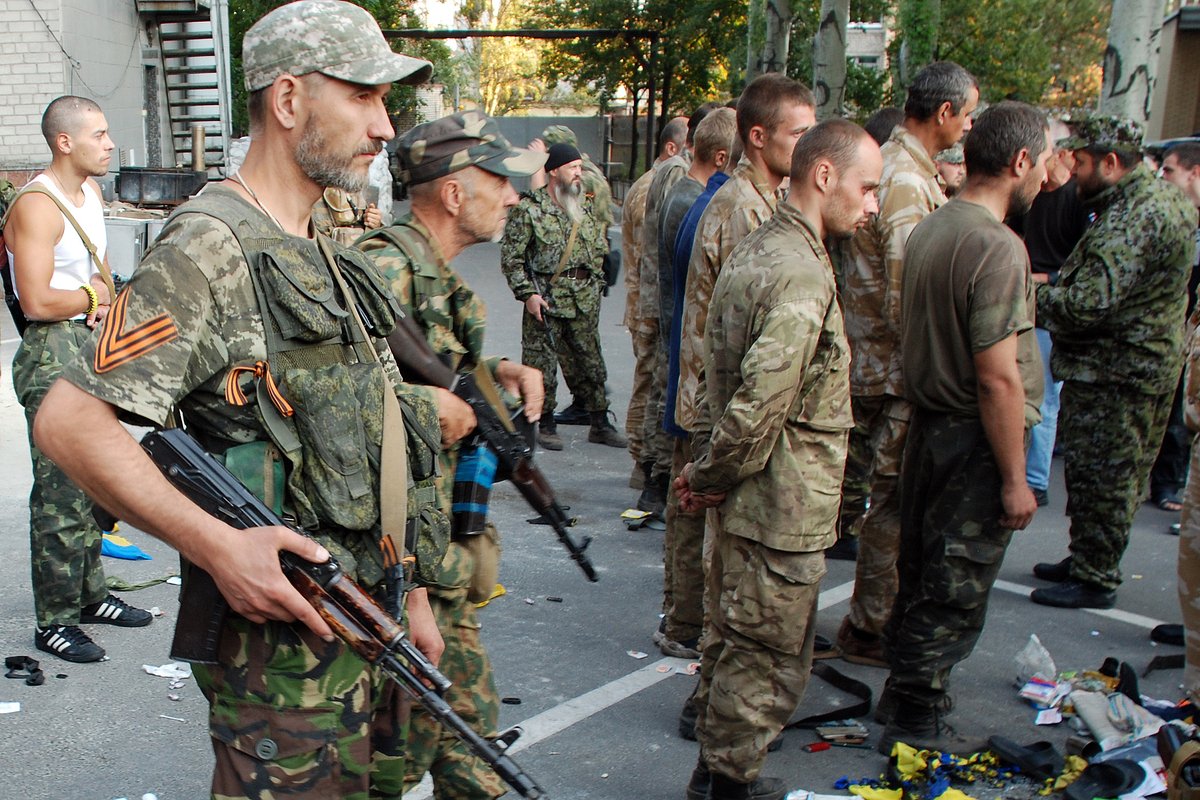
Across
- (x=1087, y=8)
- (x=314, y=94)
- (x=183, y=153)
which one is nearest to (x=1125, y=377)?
(x=314, y=94)

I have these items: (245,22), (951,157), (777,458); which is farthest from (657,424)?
(245,22)

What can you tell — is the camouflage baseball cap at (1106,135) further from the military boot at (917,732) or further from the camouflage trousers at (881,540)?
the military boot at (917,732)

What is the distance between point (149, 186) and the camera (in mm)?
14992

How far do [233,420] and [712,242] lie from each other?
8.62 ft

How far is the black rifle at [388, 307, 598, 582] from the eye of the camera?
2961 millimetres

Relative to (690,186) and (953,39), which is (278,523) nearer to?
(690,186)

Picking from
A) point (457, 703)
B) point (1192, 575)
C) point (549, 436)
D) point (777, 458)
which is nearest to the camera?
point (457, 703)

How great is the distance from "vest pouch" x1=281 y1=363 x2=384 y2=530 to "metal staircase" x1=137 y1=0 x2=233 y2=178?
2216cm

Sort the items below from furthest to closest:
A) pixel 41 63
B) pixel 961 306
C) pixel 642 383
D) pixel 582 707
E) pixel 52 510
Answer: pixel 41 63, pixel 642 383, pixel 52 510, pixel 582 707, pixel 961 306

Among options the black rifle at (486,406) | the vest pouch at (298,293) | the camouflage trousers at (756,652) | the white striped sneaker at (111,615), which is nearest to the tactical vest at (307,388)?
the vest pouch at (298,293)

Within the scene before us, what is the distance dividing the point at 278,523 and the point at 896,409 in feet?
10.7

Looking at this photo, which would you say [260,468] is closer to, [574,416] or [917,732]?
[917,732]

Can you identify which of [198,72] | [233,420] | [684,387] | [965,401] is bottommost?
[684,387]

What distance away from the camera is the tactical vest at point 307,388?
2.08m
